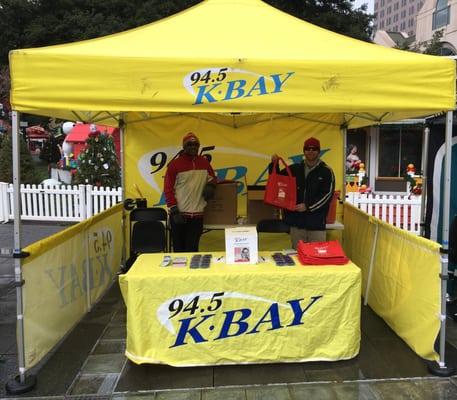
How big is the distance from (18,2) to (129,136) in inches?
624

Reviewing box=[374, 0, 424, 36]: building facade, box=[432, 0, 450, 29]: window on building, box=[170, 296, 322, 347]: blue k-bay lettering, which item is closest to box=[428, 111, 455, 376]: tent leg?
box=[170, 296, 322, 347]: blue k-bay lettering

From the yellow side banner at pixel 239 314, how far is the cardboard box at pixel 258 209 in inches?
81.8

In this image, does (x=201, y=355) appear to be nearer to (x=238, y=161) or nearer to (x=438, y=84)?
(x=438, y=84)

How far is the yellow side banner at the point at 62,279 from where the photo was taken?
324 centimetres

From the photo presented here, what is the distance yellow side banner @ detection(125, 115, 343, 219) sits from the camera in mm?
6121

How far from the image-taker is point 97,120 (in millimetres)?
5723

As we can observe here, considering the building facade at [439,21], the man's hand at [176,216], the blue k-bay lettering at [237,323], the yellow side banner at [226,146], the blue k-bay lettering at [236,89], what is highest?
the building facade at [439,21]

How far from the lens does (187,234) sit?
512 centimetres

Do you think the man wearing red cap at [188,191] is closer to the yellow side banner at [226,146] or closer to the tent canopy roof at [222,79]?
the yellow side banner at [226,146]

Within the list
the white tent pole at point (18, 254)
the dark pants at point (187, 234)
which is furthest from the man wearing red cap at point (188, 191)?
the white tent pole at point (18, 254)

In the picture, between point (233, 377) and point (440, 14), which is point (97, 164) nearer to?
point (233, 377)

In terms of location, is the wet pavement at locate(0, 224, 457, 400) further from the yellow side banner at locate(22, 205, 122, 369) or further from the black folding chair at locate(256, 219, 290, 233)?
the black folding chair at locate(256, 219, 290, 233)

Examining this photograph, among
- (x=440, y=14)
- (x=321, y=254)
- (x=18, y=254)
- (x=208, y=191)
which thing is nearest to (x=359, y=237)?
(x=208, y=191)

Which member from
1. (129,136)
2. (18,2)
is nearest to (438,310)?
(129,136)
